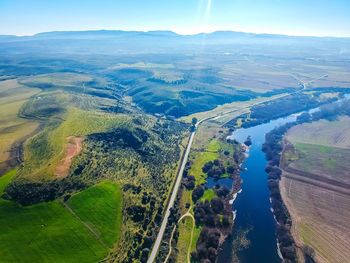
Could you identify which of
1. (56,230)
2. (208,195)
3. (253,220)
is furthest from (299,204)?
(56,230)

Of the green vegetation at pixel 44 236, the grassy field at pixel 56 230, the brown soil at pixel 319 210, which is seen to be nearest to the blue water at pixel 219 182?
the brown soil at pixel 319 210

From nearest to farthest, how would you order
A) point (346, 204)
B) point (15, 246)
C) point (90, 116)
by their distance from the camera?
point (15, 246) < point (346, 204) < point (90, 116)

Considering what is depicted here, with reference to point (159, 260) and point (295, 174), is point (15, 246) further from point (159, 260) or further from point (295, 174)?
point (295, 174)

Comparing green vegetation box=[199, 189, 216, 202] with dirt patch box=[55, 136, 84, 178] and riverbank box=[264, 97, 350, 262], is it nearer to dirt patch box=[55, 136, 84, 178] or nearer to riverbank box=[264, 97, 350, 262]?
riverbank box=[264, 97, 350, 262]

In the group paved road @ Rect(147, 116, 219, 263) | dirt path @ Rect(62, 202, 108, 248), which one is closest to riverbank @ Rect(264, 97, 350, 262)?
paved road @ Rect(147, 116, 219, 263)

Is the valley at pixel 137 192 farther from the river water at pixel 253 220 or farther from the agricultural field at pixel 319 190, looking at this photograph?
the agricultural field at pixel 319 190

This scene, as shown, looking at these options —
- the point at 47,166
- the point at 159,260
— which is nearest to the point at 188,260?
the point at 159,260
